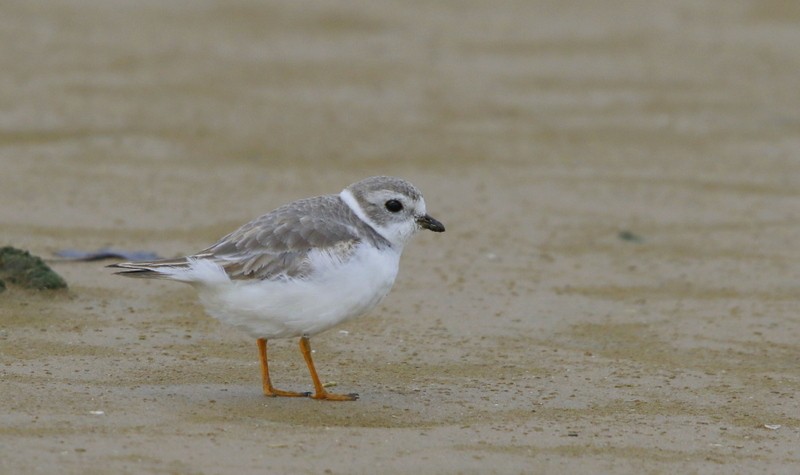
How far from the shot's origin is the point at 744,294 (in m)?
9.13

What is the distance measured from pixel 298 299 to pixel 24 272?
232cm

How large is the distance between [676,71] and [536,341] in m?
7.65

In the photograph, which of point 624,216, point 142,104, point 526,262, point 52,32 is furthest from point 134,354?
point 52,32

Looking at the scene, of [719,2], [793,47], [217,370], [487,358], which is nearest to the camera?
[217,370]

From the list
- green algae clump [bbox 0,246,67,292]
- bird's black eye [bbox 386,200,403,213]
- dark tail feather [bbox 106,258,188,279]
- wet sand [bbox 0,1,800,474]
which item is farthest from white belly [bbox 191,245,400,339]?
green algae clump [bbox 0,246,67,292]

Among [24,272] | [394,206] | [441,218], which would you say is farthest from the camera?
[441,218]

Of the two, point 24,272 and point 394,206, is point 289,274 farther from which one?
point 24,272

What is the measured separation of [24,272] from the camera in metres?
7.83

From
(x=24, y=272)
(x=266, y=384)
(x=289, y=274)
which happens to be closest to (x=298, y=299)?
(x=289, y=274)

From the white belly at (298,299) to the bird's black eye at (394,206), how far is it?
557mm

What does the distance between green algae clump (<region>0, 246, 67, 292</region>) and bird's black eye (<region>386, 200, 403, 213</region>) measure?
2340mm

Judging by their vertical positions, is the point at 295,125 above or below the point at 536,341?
above

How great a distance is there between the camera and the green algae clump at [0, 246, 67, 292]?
308 inches

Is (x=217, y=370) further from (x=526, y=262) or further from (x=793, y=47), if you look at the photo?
(x=793, y=47)
